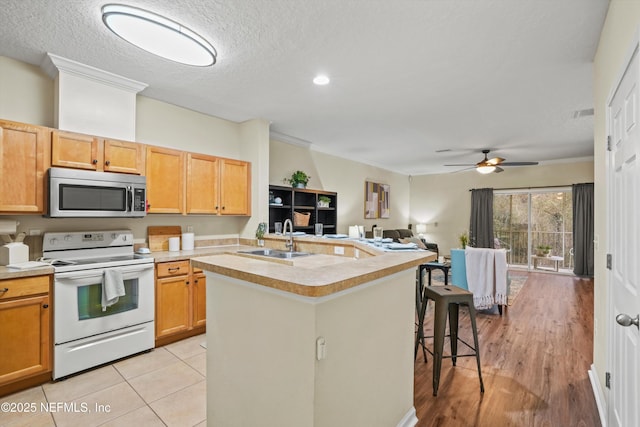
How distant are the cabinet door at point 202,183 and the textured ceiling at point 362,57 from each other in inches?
26.8

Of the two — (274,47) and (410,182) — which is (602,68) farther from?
Answer: (410,182)

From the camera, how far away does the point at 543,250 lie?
293 inches

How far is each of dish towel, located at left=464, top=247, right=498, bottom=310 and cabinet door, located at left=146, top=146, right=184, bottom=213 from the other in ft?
12.3

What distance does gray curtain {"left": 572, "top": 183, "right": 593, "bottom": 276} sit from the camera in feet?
22.0

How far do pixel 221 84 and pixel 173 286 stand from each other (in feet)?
7.03

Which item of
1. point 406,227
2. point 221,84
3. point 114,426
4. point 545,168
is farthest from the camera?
point 406,227

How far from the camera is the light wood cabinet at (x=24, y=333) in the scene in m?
2.22

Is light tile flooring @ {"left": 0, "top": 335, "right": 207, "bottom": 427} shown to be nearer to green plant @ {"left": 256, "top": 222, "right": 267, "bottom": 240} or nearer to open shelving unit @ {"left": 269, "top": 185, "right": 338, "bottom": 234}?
green plant @ {"left": 256, "top": 222, "right": 267, "bottom": 240}

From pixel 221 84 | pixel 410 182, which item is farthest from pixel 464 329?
pixel 410 182

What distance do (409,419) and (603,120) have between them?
2.35m

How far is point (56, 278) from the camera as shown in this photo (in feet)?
7.97

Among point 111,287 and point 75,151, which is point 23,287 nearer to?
point 111,287

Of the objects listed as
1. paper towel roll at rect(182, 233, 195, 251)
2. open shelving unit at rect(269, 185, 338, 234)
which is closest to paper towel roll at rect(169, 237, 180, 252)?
paper towel roll at rect(182, 233, 195, 251)

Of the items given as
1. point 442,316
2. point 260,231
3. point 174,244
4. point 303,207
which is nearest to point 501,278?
point 442,316
